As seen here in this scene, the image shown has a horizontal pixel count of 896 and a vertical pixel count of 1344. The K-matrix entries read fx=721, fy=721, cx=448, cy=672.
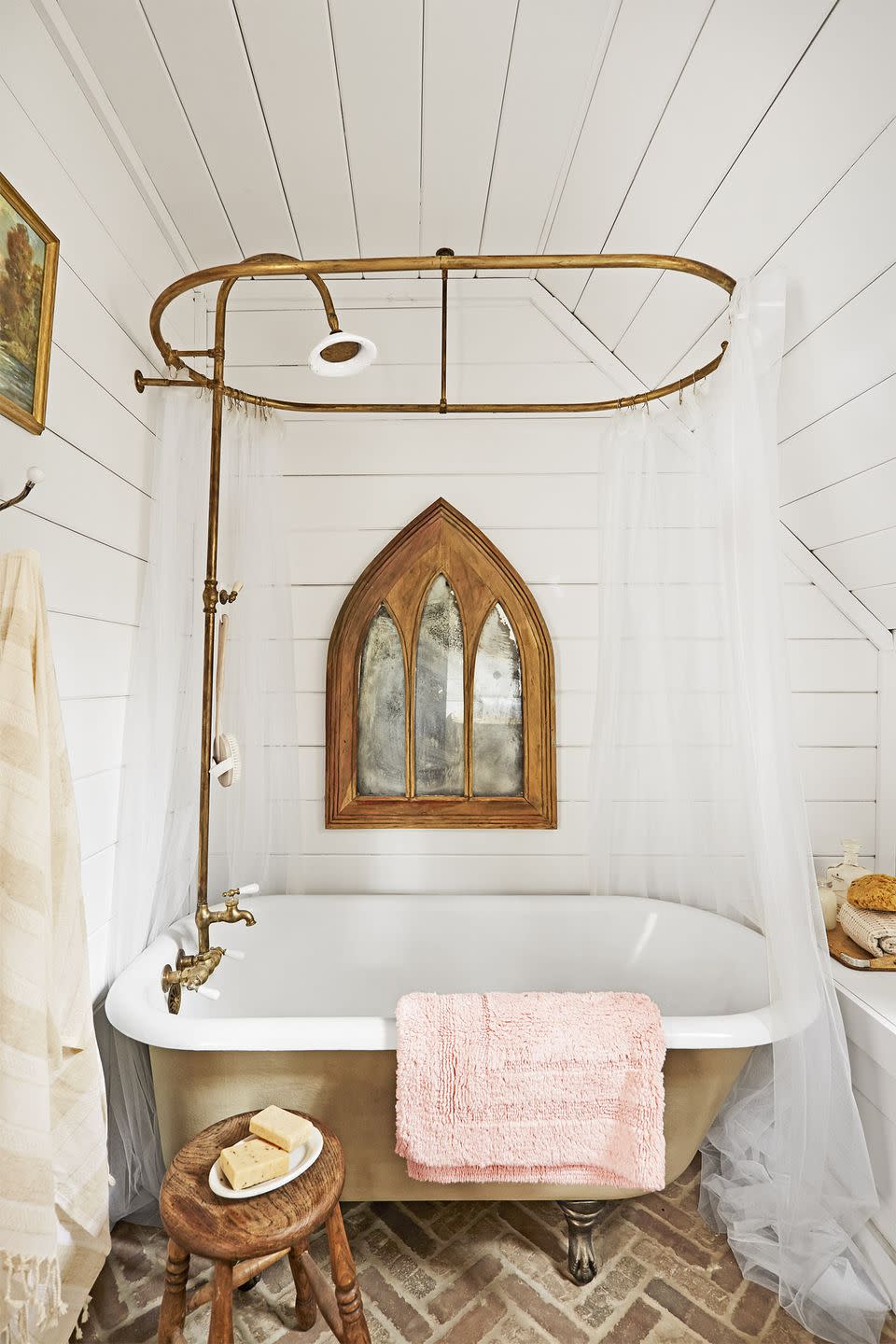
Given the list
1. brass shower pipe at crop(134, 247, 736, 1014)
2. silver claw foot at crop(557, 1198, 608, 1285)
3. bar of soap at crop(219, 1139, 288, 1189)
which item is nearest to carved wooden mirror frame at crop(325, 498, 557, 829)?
brass shower pipe at crop(134, 247, 736, 1014)

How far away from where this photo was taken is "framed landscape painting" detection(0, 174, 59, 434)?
1.29 meters

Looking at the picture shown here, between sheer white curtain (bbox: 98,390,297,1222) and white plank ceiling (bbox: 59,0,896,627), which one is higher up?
white plank ceiling (bbox: 59,0,896,627)

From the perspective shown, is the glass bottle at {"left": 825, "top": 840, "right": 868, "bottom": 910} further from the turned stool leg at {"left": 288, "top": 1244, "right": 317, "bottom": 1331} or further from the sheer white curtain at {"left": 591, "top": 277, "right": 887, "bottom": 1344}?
the turned stool leg at {"left": 288, "top": 1244, "right": 317, "bottom": 1331}

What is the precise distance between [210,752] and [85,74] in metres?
1.57

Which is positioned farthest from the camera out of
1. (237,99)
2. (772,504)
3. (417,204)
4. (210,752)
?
(417,204)

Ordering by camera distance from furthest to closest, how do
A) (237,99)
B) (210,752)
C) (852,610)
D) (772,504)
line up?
(852,610)
(210,752)
(237,99)
(772,504)

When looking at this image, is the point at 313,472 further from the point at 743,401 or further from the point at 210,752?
the point at 743,401

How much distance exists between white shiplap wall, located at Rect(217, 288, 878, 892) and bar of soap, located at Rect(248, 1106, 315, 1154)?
104 cm

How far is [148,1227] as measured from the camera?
68.4 inches

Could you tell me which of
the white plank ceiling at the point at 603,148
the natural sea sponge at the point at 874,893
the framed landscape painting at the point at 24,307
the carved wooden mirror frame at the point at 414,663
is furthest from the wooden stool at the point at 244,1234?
the white plank ceiling at the point at 603,148

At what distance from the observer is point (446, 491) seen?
245 centimetres

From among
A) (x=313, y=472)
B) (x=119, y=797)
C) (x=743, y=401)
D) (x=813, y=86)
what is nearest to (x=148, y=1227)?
(x=119, y=797)

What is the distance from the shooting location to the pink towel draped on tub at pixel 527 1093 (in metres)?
1.47

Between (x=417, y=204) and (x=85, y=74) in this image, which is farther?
(x=417, y=204)
